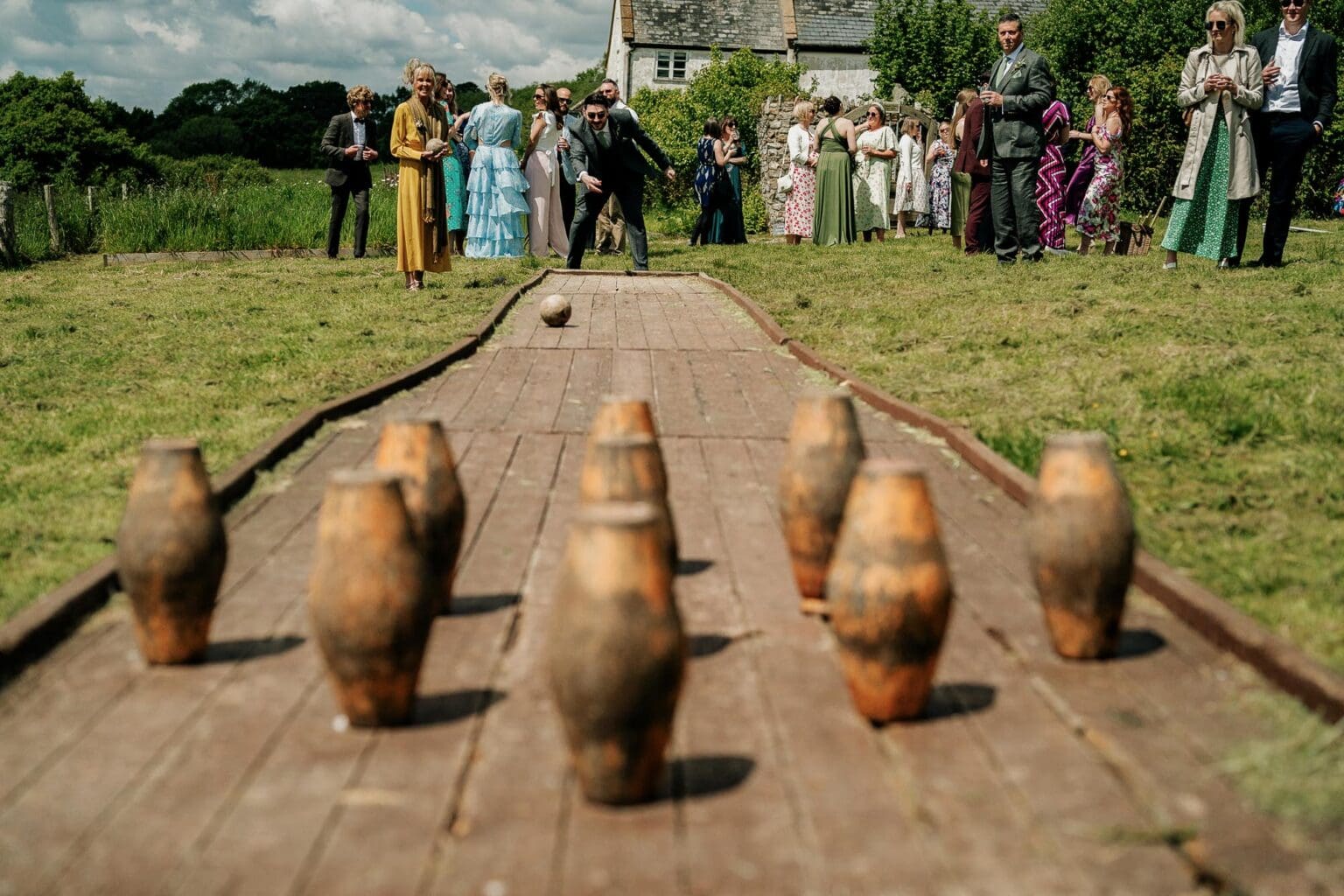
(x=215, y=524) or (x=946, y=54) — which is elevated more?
(x=946, y=54)

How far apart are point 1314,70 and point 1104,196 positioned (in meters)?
3.69

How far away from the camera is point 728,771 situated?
289cm

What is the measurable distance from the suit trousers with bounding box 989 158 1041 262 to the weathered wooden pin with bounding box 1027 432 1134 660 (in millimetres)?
9946

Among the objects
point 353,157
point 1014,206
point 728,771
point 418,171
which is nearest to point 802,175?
point 1014,206

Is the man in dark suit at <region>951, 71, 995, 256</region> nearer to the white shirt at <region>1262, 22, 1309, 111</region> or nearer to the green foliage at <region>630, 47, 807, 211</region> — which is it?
the white shirt at <region>1262, 22, 1309, 111</region>

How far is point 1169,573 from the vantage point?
4102 mm

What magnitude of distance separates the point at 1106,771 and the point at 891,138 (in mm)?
18117

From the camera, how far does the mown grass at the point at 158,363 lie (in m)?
5.25

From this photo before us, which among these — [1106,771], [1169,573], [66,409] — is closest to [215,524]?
[1106,771]

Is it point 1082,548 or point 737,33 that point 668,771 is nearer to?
point 1082,548

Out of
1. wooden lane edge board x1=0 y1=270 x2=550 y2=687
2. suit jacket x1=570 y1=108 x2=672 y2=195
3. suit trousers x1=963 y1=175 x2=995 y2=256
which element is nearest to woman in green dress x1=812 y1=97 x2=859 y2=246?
suit trousers x1=963 y1=175 x2=995 y2=256

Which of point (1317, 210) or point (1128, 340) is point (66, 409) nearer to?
point (1128, 340)

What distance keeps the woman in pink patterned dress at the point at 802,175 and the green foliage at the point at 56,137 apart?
23163mm

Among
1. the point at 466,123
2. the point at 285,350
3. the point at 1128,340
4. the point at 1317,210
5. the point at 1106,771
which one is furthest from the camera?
the point at 1317,210
